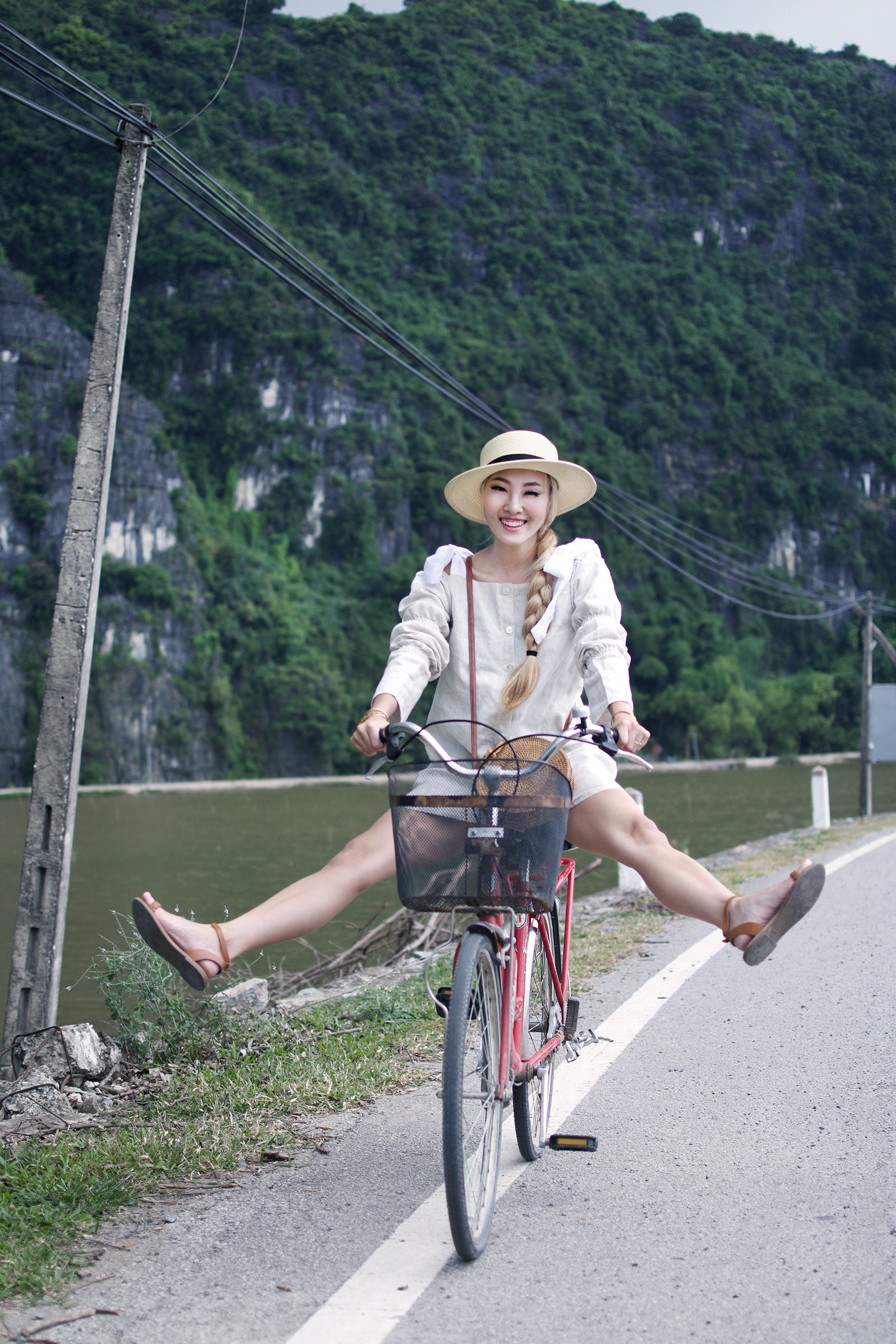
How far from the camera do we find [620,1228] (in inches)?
113

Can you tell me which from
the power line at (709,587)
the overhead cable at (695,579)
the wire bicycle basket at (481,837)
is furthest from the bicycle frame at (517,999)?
the power line at (709,587)

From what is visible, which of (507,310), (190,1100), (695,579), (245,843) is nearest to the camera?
(190,1100)

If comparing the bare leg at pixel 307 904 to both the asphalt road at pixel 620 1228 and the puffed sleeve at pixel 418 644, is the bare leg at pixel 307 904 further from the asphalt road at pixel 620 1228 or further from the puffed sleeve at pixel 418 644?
the asphalt road at pixel 620 1228

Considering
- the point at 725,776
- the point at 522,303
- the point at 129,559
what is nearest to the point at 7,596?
the point at 129,559

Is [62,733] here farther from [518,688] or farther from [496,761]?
[496,761]

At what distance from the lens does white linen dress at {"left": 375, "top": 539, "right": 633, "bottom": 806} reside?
10.6 ft

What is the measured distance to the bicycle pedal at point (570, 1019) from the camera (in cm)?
352

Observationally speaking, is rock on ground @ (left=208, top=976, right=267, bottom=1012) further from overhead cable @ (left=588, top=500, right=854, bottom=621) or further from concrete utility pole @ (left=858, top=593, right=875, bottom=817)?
concrete utility pole @ (left=858, top=593, right=875, bottom=817)

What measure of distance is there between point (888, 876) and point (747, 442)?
148531 mm

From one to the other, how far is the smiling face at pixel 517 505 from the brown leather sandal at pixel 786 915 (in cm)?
121

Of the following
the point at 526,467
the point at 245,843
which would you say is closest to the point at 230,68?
the point at 526,467

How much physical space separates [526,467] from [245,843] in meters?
29.0

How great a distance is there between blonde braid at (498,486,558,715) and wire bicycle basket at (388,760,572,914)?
0.42m

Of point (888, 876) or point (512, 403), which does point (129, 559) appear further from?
point (888, 876)
